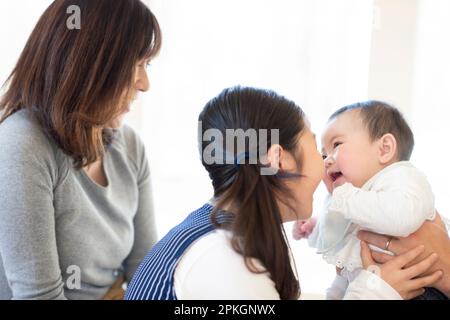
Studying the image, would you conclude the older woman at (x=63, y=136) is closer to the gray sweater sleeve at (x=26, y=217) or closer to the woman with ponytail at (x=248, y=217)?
the gray sweater sleeve at (x=26, y=217)

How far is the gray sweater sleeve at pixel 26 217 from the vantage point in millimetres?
964

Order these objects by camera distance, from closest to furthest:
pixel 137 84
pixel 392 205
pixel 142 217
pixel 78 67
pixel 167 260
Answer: pixel 167 260
pixel 392 205
pixel 78 67
pixel 137 84
pixel 142 217

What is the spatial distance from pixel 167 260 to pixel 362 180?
545mm

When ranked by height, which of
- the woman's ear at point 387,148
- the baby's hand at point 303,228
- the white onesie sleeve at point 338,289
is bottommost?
the white onesie sleeve at point 338,289

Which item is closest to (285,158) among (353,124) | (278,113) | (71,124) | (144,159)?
(278,113)

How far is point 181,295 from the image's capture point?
724 mm

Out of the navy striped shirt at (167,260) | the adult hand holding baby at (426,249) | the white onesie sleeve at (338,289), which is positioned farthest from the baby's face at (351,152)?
the navy striped shirt at (167,260)

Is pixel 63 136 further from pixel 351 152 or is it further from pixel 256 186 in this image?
pixel 351 152

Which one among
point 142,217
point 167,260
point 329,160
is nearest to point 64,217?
point 142,217

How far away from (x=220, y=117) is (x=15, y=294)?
25.0 inches

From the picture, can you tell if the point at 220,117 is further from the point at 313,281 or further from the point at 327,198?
the point at 313,281

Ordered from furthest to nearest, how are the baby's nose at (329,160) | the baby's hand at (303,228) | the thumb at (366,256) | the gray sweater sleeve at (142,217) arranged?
the gray sweater sleeve at (142,217) → the baby's hand at (303,228) → the baby's nose at (329,160) → the thumb at (366,256)

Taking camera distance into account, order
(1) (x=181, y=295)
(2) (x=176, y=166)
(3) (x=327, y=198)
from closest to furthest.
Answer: (1) (x=181, y=295)
(3) (x=327, y=198)
(2) (x=176, y=166)

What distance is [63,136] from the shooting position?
1050 millimetres
